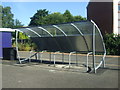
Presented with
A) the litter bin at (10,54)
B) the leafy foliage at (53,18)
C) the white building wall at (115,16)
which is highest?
the leafy foliage at (53,18)

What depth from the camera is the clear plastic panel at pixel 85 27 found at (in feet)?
30.9

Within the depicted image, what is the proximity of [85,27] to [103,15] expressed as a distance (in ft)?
59.0

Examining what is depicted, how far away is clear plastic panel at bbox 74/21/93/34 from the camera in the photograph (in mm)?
9405

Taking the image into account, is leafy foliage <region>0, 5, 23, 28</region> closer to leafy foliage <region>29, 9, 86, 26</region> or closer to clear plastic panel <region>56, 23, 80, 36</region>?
leafy foliage <region>29, 9, 86, 26</region>

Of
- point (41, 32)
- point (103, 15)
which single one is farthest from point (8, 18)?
point (41, 32)

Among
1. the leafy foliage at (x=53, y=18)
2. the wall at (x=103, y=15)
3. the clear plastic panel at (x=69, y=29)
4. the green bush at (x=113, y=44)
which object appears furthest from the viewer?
the leafy foliage at (x=53, y=18)

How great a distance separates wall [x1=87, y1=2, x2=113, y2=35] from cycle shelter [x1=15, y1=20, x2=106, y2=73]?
14.6m

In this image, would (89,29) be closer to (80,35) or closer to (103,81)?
(80,35)

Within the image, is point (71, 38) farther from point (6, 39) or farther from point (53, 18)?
point (53, 18)

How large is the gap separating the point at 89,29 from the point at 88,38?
2.12 feet

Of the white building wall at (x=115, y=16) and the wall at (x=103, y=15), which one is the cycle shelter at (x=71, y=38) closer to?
the white building wall at (x=115, y=16)

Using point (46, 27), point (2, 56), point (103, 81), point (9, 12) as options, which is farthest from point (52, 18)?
point (103, 81)

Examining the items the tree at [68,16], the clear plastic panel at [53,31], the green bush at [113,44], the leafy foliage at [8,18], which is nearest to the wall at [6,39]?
the clear plastic panel at [53,31]

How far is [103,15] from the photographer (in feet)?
88.4
